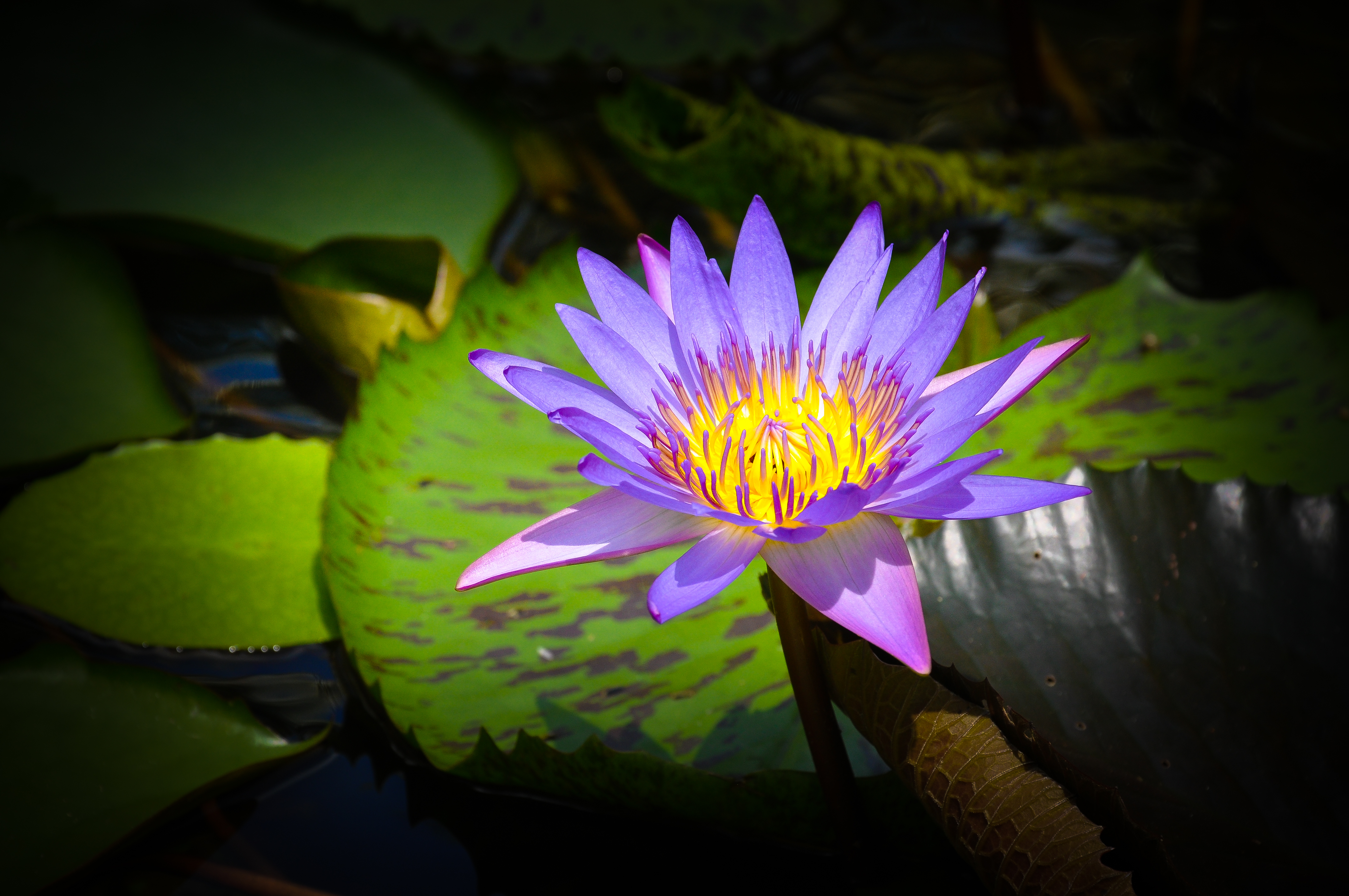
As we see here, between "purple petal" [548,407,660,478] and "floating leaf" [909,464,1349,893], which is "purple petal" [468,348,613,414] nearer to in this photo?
"purple petal" [548,407,660,478]

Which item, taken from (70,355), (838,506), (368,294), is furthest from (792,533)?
(70,355)

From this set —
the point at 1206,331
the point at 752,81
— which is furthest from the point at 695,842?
the point at 752,81

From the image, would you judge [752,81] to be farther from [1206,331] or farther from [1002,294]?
[1206,331]

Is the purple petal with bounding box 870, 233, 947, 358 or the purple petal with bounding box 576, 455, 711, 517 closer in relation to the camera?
the purple petal with bounding box 576, 455, 711, 517

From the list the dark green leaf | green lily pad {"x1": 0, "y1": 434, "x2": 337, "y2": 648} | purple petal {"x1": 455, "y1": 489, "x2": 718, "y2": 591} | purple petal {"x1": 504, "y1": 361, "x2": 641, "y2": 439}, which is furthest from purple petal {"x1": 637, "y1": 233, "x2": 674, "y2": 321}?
green lily pad {"x1": 0, "y1": 434, "x2": 337, "y2": 648}

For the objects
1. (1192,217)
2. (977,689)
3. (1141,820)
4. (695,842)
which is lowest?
(695,842)

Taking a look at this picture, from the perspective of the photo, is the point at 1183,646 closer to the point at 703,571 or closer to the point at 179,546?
the point at 703,571

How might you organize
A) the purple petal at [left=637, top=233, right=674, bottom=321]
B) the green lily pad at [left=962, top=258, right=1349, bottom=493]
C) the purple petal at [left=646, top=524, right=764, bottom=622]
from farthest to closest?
the green lily pad at [left=962, top=258, right=1349, bottom=493] → the purple petal at [left=637, top=233, right=674, bottom=321] → the purple petal at [left=646, top=524, right=764, bottom=622]
